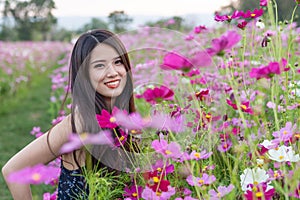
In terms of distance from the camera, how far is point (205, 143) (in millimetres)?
1025

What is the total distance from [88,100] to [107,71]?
103mm

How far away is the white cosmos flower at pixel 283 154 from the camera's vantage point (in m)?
0.84

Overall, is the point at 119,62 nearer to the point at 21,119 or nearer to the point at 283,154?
the point at 283,154

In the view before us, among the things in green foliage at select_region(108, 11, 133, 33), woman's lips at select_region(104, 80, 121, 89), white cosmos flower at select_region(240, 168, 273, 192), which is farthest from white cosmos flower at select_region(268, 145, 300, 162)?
green foliage at select_region(108, 11, 133, 33)

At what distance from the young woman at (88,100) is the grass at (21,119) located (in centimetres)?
A: 81

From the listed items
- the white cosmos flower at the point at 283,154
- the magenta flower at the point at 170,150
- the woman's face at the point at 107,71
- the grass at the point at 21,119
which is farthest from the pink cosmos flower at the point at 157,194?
the grass at the point at 21,119

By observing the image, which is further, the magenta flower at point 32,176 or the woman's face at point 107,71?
the woman's face at point 107,71

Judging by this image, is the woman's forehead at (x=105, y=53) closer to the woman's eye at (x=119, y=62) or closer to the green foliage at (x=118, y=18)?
the woman's eye at (x=119, y=62)

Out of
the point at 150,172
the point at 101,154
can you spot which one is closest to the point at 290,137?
the point at 150,172

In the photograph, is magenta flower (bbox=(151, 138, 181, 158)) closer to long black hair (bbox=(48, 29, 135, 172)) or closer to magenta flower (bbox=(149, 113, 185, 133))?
magenta flower (bbox=(149, 113, 185, 133))

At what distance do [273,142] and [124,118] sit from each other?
12.5 inches

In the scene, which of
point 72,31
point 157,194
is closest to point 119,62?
point 157,194

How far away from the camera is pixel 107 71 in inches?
42.0

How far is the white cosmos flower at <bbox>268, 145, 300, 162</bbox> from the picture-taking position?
33.0 inches
